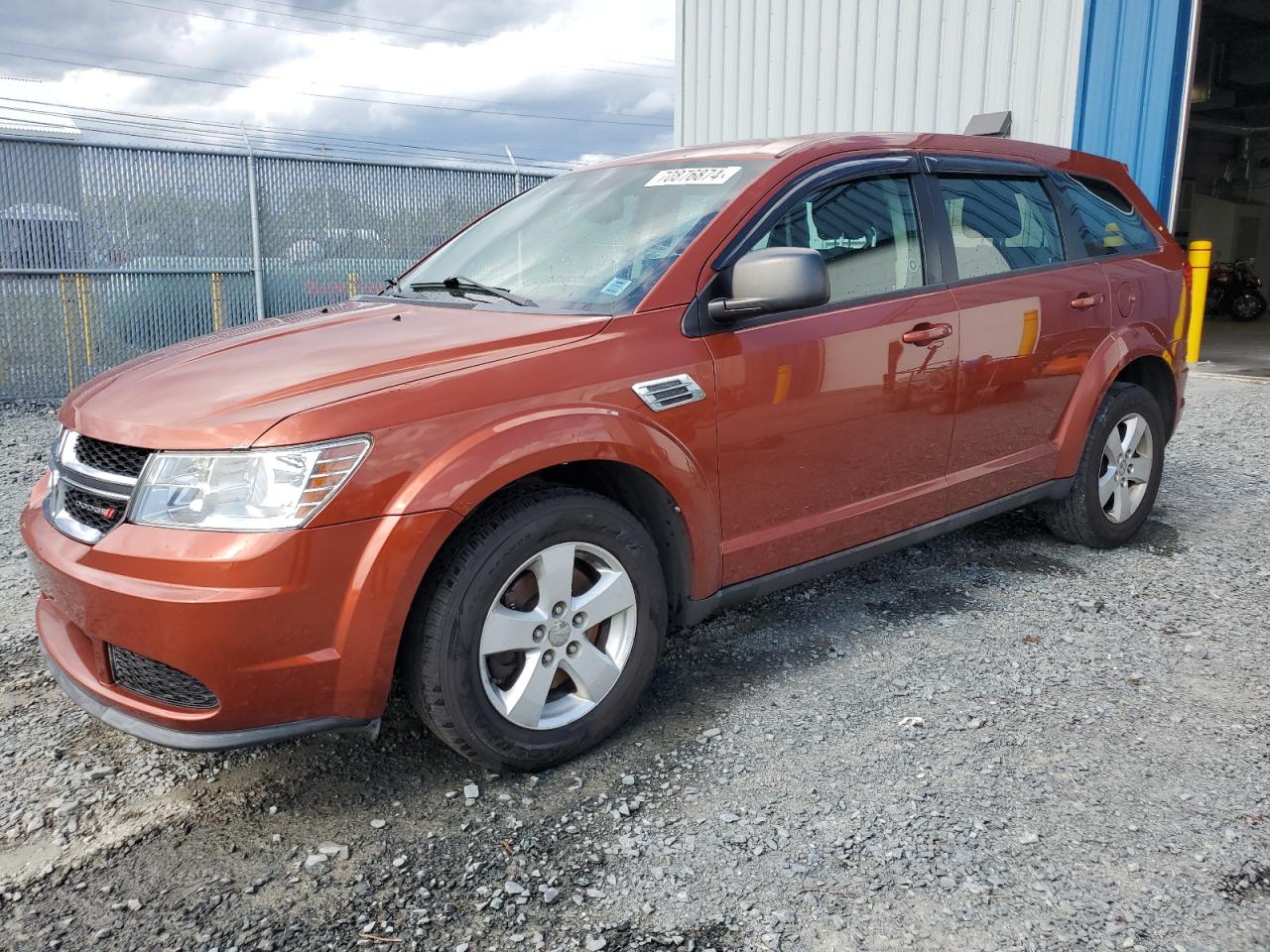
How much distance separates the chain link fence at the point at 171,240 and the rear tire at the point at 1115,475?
302 inches

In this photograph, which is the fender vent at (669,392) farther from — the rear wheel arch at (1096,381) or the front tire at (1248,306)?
the front tire at (1248,306)

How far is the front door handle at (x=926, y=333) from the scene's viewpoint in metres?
3.39

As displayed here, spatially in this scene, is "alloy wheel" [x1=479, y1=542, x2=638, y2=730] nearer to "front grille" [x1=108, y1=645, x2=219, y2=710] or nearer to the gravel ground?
the gravel ground

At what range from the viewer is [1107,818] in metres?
2.46

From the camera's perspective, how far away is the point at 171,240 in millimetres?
9203

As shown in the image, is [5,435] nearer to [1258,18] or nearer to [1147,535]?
[1147,535]

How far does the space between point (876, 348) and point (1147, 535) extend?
2269 mm

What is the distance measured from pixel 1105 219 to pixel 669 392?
8.44 ft

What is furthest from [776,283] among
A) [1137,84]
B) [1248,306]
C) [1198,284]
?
[1248,306]

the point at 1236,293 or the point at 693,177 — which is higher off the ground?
the point at 693,177

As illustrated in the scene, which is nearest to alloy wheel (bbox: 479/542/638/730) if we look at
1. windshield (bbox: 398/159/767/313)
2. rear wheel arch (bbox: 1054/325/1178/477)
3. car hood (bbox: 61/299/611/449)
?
car hood (bbox: 61/299/611/449)

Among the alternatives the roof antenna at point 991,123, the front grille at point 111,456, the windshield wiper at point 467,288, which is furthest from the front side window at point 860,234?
the roof antenna at point 991,123

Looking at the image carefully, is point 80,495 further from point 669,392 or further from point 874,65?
point 874,65

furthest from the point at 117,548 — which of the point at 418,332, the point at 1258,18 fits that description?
the point at 1258,18
